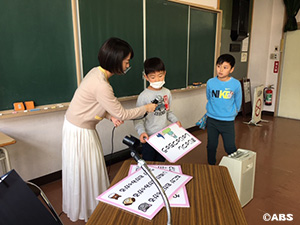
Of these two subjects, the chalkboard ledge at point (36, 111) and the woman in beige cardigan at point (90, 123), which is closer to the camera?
the woman in beige cardigan at point (90, 123)

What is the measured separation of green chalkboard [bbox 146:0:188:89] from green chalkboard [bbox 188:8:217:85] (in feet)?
0.66

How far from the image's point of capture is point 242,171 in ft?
6.35

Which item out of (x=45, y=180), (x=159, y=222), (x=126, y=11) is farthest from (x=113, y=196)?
(x=126, y=11)

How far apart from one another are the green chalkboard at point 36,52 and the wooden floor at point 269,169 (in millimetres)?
1008

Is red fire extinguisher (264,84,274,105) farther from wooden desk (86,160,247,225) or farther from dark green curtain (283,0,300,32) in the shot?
wooden desk (86,160,247,225)

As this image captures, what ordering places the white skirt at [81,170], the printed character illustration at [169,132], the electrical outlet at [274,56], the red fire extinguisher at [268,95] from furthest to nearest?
the red fire extinguisher at [268,95] < the electrical outlet at [274,56] < the white skirt at [81,170] < the printed character illustration at [169,132]

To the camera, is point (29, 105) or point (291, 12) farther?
point (291, 12)

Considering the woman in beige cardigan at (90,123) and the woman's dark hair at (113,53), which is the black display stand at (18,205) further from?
the woman's dark hair at (113,53)

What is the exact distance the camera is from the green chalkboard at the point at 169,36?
3.07m

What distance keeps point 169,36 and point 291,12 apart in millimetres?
3126

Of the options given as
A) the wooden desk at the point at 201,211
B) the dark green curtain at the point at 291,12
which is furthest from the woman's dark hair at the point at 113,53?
the dark green curtain at the point at 291,12

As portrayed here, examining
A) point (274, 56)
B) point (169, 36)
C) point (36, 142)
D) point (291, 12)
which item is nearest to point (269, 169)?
point (169, 36)

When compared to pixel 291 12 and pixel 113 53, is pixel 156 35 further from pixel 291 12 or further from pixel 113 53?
pixel 291 12

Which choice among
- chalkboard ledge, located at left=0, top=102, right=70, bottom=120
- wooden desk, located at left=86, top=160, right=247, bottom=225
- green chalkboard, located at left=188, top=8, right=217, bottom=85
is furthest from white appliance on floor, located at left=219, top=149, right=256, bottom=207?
green chalkboard, located at left=188, top=8, right=217, bottom=85
